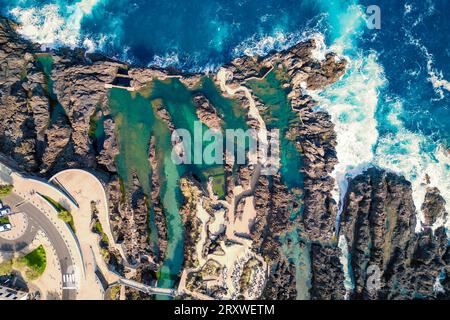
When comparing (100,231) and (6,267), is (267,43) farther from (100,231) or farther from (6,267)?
(6,267)

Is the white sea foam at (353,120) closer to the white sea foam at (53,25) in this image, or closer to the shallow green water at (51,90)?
the white sea foam at (53,25)

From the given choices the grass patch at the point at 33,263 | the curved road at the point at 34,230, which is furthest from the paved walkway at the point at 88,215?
the grass patch at the point at 33,263

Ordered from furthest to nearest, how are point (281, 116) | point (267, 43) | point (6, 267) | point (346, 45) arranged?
1. point (267, 43)
2. point (346, 45)
3. point (281, 116)
4. point (6, 267)

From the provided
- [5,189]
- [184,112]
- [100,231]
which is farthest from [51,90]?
[100,231]

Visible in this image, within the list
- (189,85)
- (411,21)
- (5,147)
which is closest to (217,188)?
(189,85)

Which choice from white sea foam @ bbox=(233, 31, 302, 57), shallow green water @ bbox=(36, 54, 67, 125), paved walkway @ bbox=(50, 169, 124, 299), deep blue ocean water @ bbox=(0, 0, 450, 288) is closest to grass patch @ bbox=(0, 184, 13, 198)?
paved walkway @ bbox=(50, 169, 124, 299)

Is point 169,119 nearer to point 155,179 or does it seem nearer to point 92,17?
point 155,179

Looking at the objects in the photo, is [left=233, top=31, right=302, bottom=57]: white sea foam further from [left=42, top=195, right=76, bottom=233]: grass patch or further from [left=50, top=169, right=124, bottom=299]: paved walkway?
[left=42, top=195, right=76, bottom=233]: grass patch
